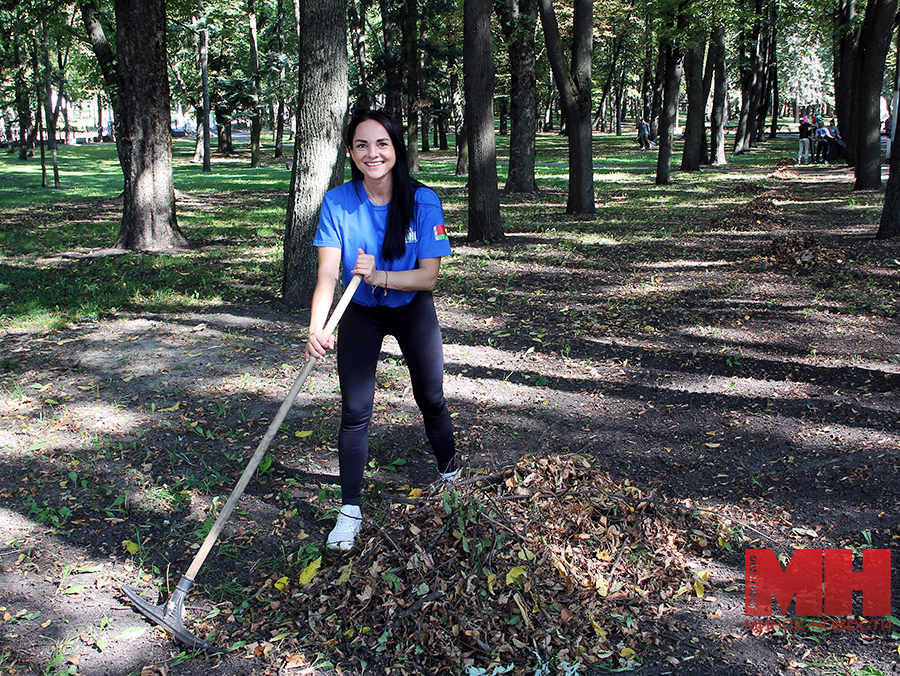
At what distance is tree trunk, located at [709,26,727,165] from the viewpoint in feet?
80.3

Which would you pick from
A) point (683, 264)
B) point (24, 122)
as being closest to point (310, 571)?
point (683, 264)

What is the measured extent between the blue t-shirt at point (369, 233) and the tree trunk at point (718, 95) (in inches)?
910

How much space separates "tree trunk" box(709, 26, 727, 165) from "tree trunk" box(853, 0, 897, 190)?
22.0ft

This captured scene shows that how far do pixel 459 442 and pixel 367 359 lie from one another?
5.10 feet

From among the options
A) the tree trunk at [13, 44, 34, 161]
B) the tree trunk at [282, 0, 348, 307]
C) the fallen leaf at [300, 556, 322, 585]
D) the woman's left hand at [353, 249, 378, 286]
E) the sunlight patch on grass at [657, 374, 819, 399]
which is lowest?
the fallen leaf at [300, 556, 322, 585]

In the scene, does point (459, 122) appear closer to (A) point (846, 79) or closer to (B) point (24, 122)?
(A) point (846, 79)

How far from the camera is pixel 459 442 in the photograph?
473cm

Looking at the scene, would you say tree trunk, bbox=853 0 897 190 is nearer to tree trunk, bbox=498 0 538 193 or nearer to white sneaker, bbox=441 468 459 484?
tree trunk, bbox=498 0 538 193

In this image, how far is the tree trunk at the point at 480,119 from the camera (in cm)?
1116

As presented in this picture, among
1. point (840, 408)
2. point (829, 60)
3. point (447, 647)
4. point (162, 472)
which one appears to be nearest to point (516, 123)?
point (840, 408)

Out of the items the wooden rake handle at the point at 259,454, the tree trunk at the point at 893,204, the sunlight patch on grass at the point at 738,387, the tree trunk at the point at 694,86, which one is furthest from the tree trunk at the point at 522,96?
the wooden rake handle at the point at 259,454

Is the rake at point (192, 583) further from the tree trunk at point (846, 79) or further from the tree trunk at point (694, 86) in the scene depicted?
the tree trunk at point (846, 79)

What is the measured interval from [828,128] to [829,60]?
122ft

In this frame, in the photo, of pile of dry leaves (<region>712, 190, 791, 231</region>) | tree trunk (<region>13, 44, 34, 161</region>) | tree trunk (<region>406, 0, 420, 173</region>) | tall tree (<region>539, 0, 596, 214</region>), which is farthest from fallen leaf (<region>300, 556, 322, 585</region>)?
tree trunk (<region>13, 44, 34, 161</region>)
